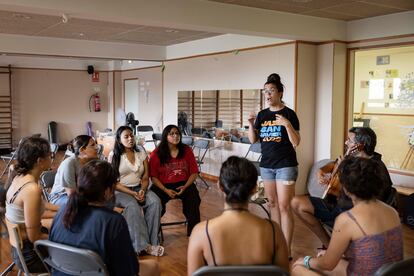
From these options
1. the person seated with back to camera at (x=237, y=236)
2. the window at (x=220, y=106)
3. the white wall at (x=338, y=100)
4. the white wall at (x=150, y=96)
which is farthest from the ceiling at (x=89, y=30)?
the person seated with back to camera at (x=237, y=236)

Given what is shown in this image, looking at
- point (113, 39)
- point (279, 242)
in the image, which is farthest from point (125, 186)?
point (113, 39)

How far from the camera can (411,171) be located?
5.42 meters

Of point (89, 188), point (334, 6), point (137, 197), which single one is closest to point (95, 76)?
point (334, 6)

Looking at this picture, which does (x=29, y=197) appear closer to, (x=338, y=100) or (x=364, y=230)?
(x=364, y=230)

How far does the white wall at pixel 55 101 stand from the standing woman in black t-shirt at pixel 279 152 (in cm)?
870

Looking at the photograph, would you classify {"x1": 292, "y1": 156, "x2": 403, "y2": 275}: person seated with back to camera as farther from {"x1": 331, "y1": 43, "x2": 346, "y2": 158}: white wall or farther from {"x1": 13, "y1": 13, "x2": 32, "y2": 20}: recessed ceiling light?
{"x1": 13, "y1": 13, "x2": 32, "y2": 20}: recessed ceiling light

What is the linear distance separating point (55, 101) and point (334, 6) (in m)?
8.24

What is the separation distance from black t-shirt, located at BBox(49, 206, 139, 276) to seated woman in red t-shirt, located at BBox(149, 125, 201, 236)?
2.12 m

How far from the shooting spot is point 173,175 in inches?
162

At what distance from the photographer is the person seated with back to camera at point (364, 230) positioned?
183 centimetres

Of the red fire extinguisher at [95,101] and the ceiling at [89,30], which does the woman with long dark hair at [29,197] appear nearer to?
Answer: the ceiling at [89,30]

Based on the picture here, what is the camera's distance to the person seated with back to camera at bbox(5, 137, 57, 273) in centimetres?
227

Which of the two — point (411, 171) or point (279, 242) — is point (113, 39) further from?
point (279, 242)

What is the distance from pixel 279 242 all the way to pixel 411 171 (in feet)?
14.3
